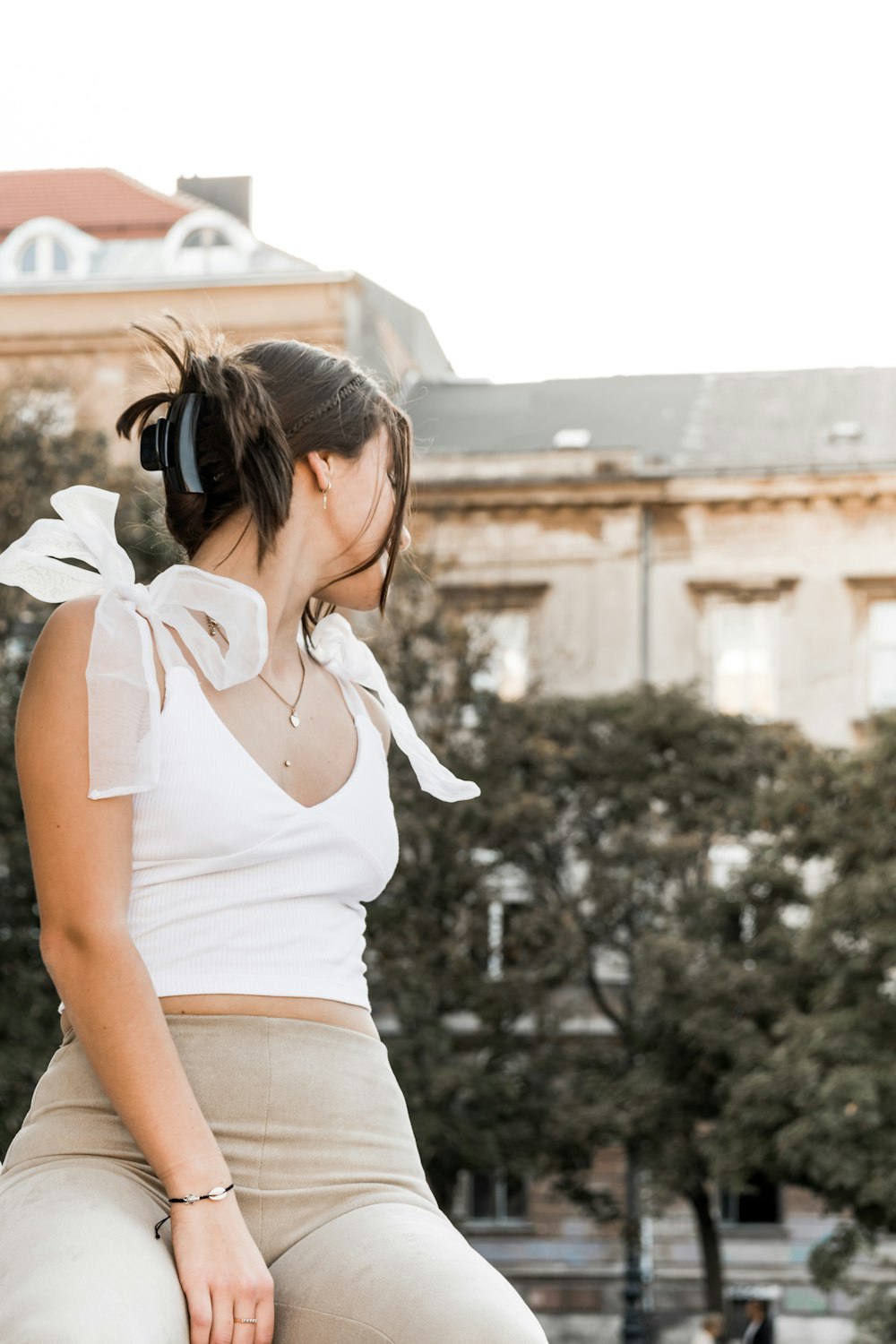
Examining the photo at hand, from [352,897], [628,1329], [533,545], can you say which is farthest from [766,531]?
[352,897]

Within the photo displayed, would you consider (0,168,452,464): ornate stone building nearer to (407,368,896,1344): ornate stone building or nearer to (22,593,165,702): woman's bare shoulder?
(407,368,896,1344): ornate stone building

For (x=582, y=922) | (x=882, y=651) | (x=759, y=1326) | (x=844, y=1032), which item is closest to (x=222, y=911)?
(x=844, y=1032)

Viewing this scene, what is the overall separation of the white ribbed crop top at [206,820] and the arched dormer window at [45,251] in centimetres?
2730

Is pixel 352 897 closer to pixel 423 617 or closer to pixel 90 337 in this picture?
pixel 423 617

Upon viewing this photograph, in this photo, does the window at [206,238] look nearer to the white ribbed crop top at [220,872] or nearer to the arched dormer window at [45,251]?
the arched dormer window at [45,251]

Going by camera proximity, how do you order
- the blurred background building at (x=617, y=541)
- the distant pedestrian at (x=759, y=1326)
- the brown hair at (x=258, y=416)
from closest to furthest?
the brown hair at (x=258, y=416) → the distant pedestrian at (x=759, y=1326) → the blurred background building at (x=617, y=541)

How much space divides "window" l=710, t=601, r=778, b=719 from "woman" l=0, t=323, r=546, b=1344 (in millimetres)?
24517

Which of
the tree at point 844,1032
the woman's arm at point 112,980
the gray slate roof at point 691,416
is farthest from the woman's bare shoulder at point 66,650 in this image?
the gray slate roof at point 691,416

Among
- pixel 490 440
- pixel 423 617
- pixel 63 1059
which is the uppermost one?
pixel 490 440

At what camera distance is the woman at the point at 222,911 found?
4.76 ft

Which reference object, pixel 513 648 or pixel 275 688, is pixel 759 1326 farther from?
pixel 275 688

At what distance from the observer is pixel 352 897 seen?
5.74 ft

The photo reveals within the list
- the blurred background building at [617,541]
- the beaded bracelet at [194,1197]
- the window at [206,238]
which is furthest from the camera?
the window at [206,238]

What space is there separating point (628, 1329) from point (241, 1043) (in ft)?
72.1
